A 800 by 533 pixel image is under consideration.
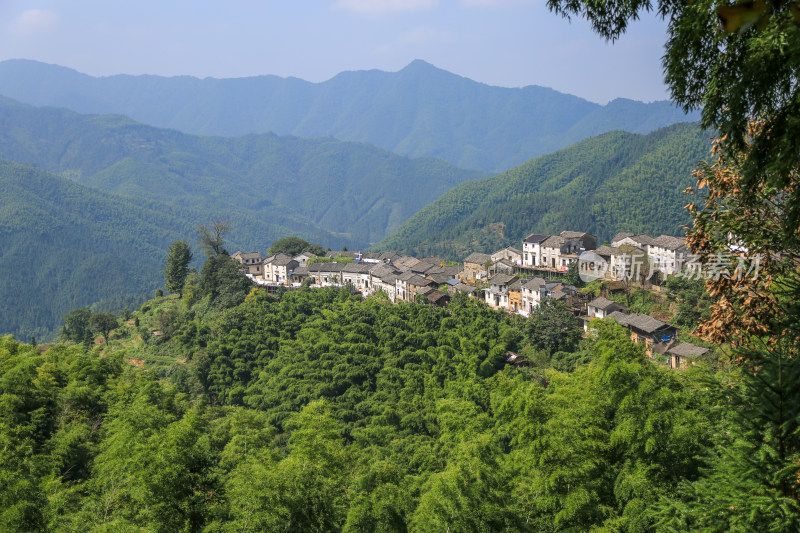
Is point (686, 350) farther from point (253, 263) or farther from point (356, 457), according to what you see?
point (253, 263)

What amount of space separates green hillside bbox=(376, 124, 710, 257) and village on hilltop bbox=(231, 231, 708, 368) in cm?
3594

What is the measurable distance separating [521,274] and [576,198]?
57.0 meters

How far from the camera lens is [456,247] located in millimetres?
88062

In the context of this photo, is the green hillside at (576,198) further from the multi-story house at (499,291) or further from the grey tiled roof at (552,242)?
the multi-story house at (499,291)

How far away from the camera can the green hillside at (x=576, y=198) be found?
3123 inches

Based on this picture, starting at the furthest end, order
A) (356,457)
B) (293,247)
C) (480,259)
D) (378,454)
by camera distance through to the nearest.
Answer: (293,247), (480,259), (378,454), (356,457)

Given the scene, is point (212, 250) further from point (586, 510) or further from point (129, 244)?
point (129, 244)

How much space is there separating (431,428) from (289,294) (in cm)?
1768

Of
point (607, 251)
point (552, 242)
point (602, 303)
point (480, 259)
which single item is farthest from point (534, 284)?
point (480, 259)

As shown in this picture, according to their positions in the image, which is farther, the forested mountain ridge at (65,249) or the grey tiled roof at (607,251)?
the forested mountain ridge at (65,249)

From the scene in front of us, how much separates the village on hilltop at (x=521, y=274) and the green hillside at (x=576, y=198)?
35938 millimetres

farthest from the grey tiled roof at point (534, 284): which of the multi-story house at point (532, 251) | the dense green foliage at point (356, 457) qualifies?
Result: the dense green foliage at point (356, 457)

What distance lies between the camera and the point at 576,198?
301 ft

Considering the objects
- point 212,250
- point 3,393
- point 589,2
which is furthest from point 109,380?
point 212,250
